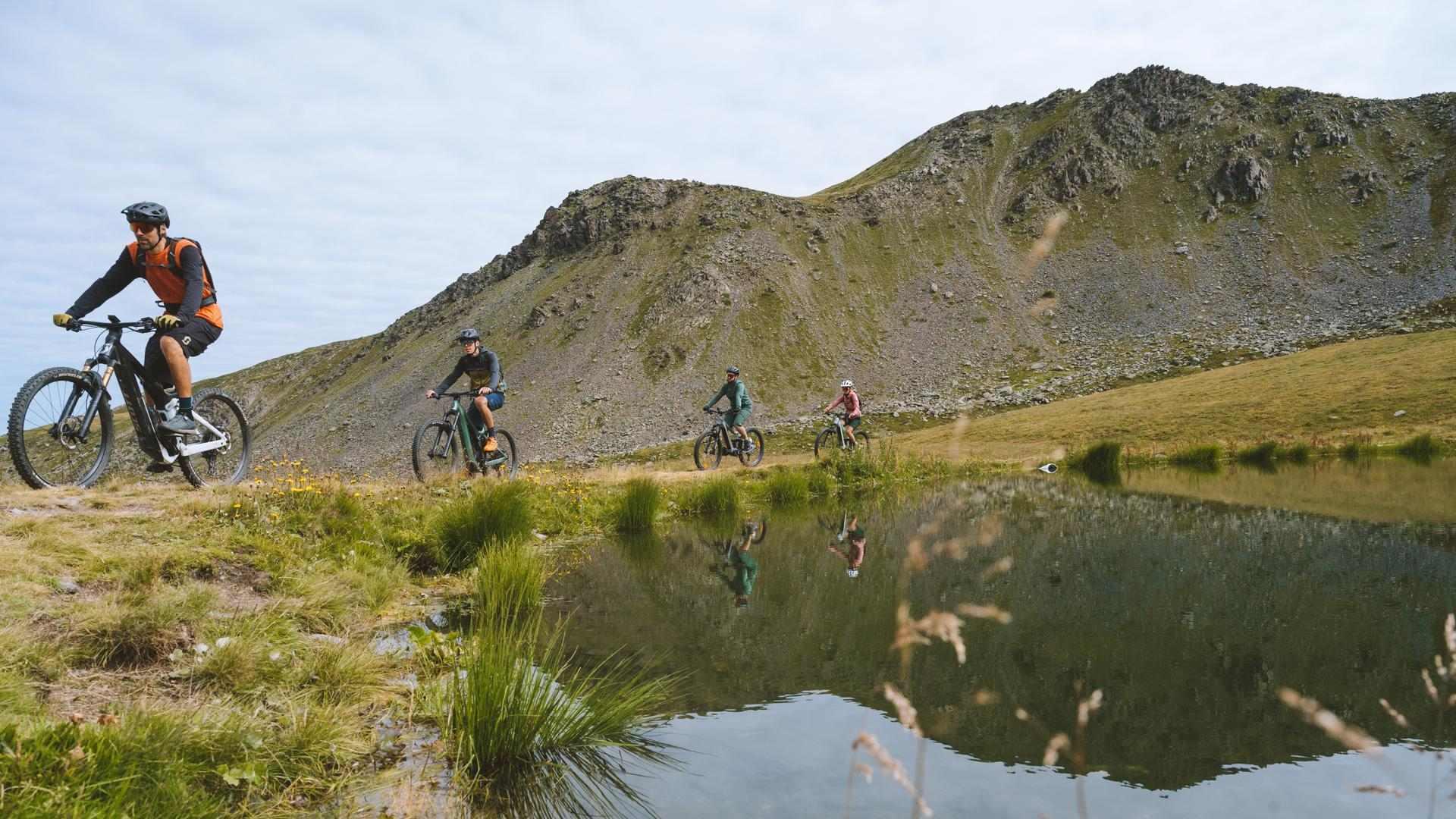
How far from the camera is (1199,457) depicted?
3262 centimetres

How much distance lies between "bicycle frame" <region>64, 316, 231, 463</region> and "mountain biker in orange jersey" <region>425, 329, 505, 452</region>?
5111 mm

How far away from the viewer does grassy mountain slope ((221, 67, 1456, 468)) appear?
86.1 m

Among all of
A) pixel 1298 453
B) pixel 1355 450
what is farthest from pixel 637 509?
pixel 1355 450

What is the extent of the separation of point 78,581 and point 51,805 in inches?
184

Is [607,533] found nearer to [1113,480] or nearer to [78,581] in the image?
[78,581]

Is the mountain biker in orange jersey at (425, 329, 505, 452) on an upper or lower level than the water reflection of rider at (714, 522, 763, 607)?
upper

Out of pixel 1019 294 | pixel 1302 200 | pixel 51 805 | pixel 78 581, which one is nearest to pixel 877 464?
pixel 78 581

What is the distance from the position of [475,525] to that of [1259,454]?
3334cm

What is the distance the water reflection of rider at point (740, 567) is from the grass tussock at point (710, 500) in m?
3.48

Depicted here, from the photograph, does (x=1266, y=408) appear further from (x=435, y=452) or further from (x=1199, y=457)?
(x=435, y=452)

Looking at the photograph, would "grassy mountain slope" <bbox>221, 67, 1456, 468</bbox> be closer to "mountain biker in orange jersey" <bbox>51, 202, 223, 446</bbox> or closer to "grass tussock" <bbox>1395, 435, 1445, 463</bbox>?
"grass tussock" <bbox>1395, 435, 1445, 463</bbox>

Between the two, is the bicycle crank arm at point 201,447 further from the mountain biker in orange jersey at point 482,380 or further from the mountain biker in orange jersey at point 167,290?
the mountain biker in orange jersey at point 482,380

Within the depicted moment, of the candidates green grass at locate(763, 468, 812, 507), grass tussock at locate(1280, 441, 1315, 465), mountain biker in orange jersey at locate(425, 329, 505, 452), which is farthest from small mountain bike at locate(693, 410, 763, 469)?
grass tussock at locate(1280, 441, 1315, 465)

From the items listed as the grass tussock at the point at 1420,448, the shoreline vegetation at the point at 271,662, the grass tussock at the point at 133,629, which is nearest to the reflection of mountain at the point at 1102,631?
the shoreline vegetation at the point at 271,662
